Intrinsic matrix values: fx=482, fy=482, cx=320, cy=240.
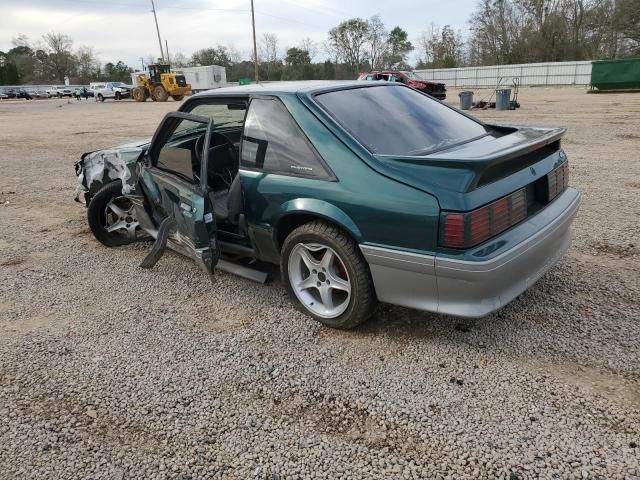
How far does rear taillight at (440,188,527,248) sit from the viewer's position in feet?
8.21

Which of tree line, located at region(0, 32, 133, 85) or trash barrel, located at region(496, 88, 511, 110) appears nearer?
trash barrel, located at region(496, 88, 511, 110)

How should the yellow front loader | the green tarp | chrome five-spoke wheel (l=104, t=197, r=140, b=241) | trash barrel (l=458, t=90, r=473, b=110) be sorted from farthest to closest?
the yellow front loader → the green tarp → trash barrel (l=458, t=90, r=473, b=110) → chrome five-spoke wheel (l=104, t=197, r=140, b=241)

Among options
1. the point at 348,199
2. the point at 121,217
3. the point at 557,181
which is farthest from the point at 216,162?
the point at 557,181

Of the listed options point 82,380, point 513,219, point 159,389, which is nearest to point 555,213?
point 513,219

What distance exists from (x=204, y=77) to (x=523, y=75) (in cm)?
2877

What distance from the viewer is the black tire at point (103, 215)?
4.82m

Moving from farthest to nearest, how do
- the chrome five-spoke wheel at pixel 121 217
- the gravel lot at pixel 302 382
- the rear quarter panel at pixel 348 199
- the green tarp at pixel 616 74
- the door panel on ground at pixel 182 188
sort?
the green tarp at pixel 616 74 < the chrome five-spoke wheel at pixel 121 217 < the door panel on ground at pixel 182 188 < the rear quarter panel at pixel 348 199 < the gravel lot at pixel 302 382

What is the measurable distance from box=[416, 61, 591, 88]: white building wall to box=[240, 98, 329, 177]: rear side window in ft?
112

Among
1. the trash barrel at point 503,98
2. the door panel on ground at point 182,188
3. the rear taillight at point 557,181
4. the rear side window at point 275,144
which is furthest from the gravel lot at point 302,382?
the trash barrel at point 503,98

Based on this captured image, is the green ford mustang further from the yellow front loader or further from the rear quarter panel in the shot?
the yellow front loader

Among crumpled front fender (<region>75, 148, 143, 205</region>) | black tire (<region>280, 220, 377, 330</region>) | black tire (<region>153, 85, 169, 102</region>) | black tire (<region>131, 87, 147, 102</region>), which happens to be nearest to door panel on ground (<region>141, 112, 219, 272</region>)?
crumpled front fender (<region>75, 148, 143, 205</region>)

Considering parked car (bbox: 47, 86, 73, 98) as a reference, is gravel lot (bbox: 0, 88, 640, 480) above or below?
below

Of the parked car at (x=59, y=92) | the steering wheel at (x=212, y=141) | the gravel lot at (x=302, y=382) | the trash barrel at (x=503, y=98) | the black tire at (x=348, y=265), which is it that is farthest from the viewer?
the parked car at (x=59, y=92)

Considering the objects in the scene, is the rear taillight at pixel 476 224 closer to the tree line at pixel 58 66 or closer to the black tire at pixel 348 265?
the black tire at pixel 348 265
